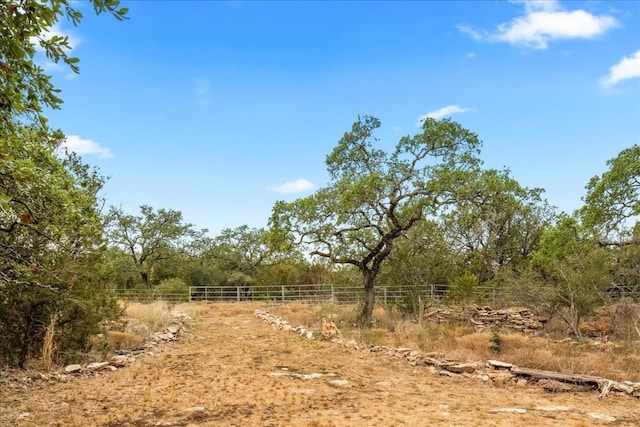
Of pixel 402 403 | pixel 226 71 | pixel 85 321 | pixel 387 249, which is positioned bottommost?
pixel 402 403

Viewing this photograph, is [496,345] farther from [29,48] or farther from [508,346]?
[29,48]

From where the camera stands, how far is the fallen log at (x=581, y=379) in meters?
6.98

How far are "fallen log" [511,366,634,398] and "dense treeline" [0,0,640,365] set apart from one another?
5795 mm

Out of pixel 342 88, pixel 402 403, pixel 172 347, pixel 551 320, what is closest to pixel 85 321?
pixel 172 347

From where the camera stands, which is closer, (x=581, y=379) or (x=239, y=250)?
(x=581, y=379)

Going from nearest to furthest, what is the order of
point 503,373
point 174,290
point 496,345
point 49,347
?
1. point 503,373
2. point 49,347
3. point 496,345
4. point 174,290

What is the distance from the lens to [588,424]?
5434mm

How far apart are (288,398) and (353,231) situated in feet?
29.9

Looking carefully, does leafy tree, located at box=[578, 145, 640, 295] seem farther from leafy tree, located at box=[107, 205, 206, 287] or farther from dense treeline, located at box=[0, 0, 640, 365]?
leafy tree, located at box=[107, 205, 206, 287]

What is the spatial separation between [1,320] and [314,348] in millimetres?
6197

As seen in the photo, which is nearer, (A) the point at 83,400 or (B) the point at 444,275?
(A) the point at 83,400

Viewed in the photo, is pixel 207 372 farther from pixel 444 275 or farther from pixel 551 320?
pixel 444 275

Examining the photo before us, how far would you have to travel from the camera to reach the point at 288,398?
6.68 meters

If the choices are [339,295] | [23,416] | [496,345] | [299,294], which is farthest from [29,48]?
[299,294]
